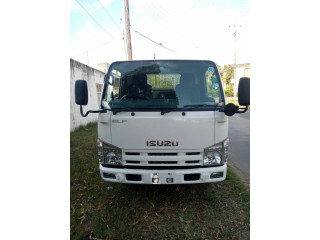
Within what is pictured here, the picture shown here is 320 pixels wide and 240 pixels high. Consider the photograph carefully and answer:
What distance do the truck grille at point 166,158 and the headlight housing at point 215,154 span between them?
7 cm

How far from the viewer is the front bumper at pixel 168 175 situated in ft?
7.43

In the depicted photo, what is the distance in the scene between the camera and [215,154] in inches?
92.2

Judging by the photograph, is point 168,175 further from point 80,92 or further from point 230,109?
point 80,92

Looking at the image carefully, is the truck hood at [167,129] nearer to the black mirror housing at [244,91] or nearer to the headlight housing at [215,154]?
the headlight housing at [215,154]

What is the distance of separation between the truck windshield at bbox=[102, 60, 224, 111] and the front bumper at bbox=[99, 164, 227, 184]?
2.75ft

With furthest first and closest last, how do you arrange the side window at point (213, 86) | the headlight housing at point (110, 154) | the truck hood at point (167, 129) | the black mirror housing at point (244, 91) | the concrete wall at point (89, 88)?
the concrete wall at point (89, 88) → the side window at point (213, 86) → the headlight housing at point (110, 154) → the truck hood at point (167, 129) → the black mirror housing at point (244, 91)

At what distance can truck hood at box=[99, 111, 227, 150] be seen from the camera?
2.22 m

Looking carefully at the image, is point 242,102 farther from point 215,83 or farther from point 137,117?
point 137,117

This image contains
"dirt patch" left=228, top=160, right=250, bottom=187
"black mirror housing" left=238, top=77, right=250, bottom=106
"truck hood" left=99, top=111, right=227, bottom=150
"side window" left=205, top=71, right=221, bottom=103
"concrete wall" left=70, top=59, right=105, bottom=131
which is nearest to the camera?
"black mirror housing" left=238, top=77, right=250, bottom=106

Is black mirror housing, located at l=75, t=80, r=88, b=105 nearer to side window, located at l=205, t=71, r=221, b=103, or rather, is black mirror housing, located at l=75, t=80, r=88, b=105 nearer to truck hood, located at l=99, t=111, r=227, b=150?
truck hood, located at l=99, t=111, r=227, b=150

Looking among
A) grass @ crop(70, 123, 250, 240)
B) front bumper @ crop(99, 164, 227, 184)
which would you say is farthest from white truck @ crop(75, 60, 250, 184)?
grass @ crop(70, 123, 250, 240)

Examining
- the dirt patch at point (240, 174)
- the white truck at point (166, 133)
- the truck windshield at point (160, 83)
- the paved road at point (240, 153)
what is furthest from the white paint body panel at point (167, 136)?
the paved road at point (240, 153)

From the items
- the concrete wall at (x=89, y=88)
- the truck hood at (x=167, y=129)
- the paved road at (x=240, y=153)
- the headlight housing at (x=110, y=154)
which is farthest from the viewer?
the concrete wall at (x=89, y=88)

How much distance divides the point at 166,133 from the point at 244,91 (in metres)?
1.02
